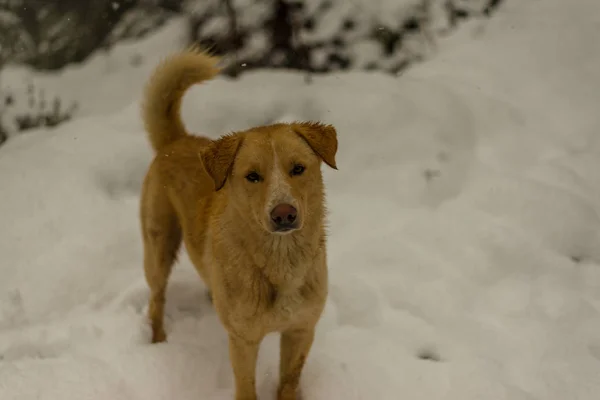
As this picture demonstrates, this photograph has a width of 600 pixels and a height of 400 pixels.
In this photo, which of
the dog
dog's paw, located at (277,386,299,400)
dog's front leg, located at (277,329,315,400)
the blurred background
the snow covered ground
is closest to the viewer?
the dog

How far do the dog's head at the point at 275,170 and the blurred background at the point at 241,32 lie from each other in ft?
9.28

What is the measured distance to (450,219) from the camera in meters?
3.51

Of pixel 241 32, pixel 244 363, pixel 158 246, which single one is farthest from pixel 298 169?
pixel 241 32

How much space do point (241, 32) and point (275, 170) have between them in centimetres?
320

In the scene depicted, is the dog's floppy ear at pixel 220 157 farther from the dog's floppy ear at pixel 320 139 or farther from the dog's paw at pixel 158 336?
the dog's paw at pixel 158 336

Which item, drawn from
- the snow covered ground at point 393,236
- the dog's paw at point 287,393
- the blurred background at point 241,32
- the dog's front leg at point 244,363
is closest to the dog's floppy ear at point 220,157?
the dog's front leg at point 244,363

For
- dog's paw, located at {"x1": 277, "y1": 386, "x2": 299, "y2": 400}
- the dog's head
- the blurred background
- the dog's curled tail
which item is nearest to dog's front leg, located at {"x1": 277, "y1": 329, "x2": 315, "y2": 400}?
dog's paw, located at {"x1": 277, "y1": 386, "x2": 299, "y2": 400}

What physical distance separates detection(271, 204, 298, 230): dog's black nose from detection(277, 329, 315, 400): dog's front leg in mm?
643

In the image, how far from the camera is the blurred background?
463 cm

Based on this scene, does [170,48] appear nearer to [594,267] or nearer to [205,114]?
[205,114]

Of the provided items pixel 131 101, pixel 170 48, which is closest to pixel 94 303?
pixel 131 101

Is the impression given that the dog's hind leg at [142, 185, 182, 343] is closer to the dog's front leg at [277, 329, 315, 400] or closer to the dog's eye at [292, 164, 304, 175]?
the dog's front leg at [277, 329, 315, 400]

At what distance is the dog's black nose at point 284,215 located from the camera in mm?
1772

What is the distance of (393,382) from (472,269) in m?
1.01
